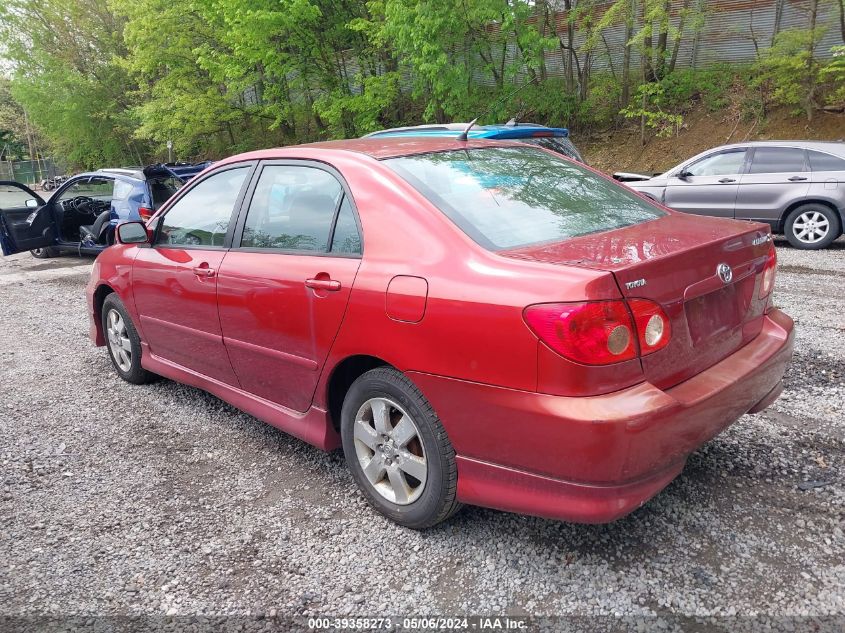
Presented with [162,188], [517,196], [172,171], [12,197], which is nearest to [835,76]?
[172,171]

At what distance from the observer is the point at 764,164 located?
387 inches

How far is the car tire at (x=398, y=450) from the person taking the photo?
8.63 feet

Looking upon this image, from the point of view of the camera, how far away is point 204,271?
12.2ft

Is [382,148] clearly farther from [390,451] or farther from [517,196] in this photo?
[390,451]

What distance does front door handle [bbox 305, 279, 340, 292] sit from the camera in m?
2.92

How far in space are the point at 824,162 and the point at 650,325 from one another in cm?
880

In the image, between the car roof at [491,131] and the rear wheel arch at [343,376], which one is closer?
the rear wheel arch at [343,376]

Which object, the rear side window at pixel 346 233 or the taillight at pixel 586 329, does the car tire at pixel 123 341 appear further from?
the taillight at pixel 586 329

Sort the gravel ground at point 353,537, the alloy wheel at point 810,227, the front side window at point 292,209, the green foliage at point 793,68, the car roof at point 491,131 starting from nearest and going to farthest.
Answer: the gravel ground at point 353,537
the front side window at point 292,209
the car roof at point 491,131
the alloy wheel at point 810,227
the green foliage at point 793,68

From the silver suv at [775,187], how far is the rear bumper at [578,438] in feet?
26.6

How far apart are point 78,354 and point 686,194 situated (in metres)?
9.06

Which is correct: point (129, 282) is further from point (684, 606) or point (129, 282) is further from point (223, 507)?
point (684, 606)

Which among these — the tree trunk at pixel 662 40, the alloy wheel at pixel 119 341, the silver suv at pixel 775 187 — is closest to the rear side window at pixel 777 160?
the silver suv at pixel 775 187

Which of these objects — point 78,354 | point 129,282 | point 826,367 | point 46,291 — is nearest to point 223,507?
point 129,282
